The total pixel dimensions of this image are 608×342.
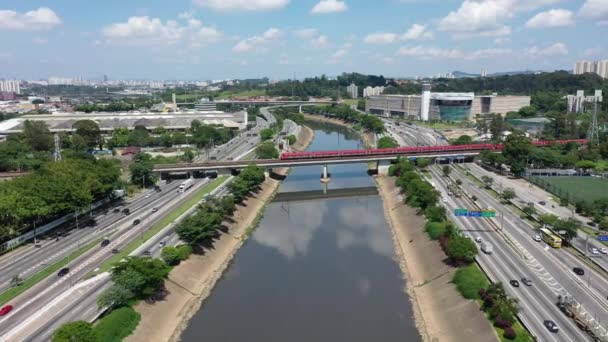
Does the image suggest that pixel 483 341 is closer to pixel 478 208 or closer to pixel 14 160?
pixel 478 208

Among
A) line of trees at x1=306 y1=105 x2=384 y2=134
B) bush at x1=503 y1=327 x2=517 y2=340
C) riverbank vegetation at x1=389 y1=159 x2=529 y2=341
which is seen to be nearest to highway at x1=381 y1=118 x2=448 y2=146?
line of trees at x1=306 y1=105 x2=384 y2=134

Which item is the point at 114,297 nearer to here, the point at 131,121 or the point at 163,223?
the point at 163,223

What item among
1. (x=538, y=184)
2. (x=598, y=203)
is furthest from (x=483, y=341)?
(x=538, y=184)

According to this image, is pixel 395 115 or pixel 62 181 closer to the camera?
pixel 62 181

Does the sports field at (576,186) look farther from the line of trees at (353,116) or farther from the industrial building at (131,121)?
the industrial building at (131,121)

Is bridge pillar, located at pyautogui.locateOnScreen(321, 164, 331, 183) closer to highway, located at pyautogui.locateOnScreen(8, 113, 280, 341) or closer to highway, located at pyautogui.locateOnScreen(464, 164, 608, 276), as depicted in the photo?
highway, located at pyautogui.locateOnScreen(464, 164, 608, 276)
